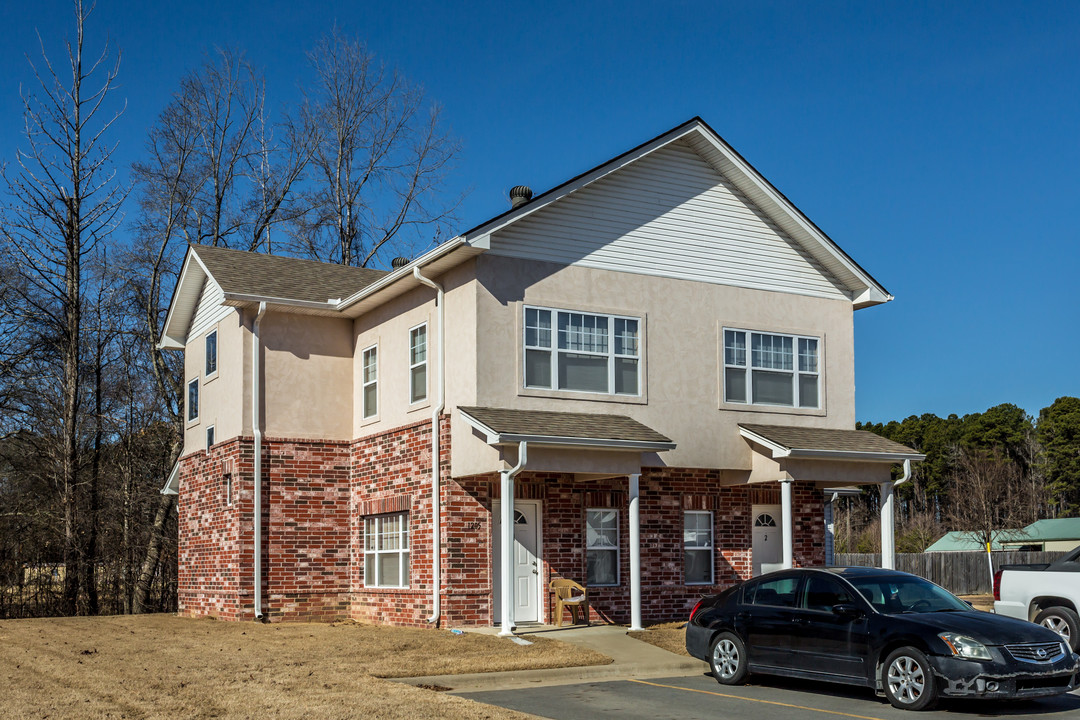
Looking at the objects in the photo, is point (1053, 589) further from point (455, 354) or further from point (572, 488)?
point (455, 354)

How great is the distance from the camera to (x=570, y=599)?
1838 centimetres

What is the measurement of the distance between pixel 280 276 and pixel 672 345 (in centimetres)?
858

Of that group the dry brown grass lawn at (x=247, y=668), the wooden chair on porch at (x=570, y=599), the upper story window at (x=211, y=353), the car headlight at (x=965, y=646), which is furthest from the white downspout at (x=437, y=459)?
the car headlight at (x=965, y=646)

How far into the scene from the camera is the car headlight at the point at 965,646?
11.0m

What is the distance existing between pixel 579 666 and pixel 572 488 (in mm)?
5108

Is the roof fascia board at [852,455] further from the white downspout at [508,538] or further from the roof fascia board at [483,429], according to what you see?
the roof fascia board at [483,429]

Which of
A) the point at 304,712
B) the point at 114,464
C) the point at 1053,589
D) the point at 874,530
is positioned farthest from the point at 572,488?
the point at 874,530

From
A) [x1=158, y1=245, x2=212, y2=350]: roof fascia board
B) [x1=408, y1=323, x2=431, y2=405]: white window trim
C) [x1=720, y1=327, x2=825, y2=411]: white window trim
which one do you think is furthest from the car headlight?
[x1=158, y1=245, x2=212, y2=350]: roof fascia board

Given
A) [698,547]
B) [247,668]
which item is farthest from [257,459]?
[698,547]

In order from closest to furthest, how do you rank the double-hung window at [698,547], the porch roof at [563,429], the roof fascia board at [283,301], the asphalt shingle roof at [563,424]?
the porch roof at [563,429] < the asphalt shingle roof at [563,424] < the double-hung window at [698,547] < the roof fascia board at [283,301]

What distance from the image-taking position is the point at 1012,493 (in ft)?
193

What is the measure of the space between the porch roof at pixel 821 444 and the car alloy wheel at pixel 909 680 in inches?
304

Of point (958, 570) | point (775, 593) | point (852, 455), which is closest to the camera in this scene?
point (775, 593)

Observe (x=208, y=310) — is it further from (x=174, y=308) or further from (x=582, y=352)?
(x=582, y=352)
